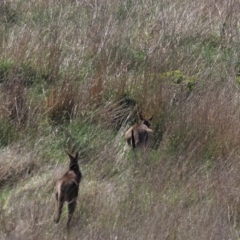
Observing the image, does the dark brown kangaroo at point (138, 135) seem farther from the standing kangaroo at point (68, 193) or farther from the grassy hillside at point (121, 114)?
the standing kangaroo at point (68, 193)

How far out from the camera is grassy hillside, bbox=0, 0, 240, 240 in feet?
19.9

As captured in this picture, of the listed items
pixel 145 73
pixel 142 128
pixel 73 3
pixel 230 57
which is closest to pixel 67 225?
pixel 142 128

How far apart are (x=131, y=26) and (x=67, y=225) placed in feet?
14.6

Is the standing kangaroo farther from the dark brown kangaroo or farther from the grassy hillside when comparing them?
the dark brown kangaroo

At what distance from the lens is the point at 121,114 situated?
26.4 ft

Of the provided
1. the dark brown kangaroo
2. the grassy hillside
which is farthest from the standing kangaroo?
the dark brown kangaroo

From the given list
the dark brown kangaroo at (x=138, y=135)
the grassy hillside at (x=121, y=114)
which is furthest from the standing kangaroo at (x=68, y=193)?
the dark brown kangaroo at (x=138, y=135)

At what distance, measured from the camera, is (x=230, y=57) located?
9.61 m

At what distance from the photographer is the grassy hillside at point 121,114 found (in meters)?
6.07

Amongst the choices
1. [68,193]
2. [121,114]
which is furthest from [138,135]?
[68,193]

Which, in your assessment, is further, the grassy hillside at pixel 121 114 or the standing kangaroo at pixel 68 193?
the grassy hillside at pixel 121 114

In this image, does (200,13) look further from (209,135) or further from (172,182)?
(172,182)

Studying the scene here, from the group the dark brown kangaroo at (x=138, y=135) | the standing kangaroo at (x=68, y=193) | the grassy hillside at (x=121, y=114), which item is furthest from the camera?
the dark brown kangaroo at (x=138, y=135)

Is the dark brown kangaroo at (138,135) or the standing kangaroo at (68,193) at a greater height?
the standing kangaroo at (68,193)
